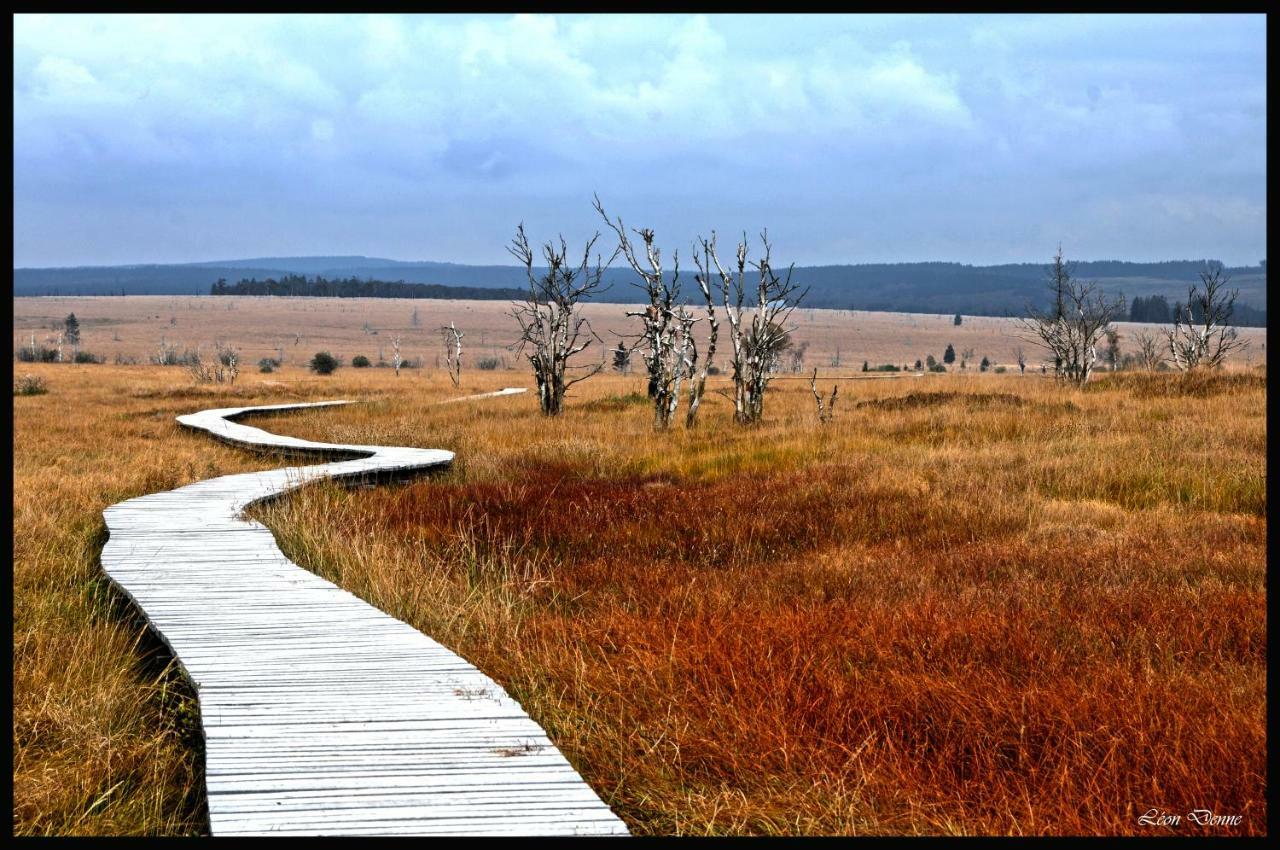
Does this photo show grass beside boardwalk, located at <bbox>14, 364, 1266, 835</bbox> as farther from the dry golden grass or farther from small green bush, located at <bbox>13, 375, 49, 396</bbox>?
the dry golden grass

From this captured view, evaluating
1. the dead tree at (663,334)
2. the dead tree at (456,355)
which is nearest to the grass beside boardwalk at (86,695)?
the dead tree at (663,334)

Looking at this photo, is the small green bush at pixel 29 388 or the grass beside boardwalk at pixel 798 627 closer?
the grass beside boardwalk at pixel 798 627

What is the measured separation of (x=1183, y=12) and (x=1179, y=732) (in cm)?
299

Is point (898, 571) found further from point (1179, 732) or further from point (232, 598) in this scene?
point (232, 598)

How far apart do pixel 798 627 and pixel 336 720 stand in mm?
2375

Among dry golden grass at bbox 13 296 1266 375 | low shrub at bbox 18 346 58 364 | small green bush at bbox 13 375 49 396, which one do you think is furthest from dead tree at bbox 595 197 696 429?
dry golden grass at bbox 13 296 1266 375

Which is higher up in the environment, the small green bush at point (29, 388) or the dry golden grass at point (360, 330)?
the dry golden grass at point (360, 330)

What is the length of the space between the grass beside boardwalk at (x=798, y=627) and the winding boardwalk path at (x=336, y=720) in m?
0.29

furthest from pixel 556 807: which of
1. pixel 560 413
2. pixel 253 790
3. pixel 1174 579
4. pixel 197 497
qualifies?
pixel 560 413

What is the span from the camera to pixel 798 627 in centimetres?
541

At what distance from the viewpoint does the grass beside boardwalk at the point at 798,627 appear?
12.6 feet

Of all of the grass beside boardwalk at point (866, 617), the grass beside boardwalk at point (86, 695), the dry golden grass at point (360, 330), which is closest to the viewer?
the grass beside boardwalk at point (866, 617)

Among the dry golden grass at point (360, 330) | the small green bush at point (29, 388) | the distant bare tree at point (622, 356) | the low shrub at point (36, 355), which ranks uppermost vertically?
the dry golden grass at point (360, 330)

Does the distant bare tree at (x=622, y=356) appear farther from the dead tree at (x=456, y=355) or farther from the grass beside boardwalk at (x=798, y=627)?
the grass beside boardwalk at (x=798, y=627)
